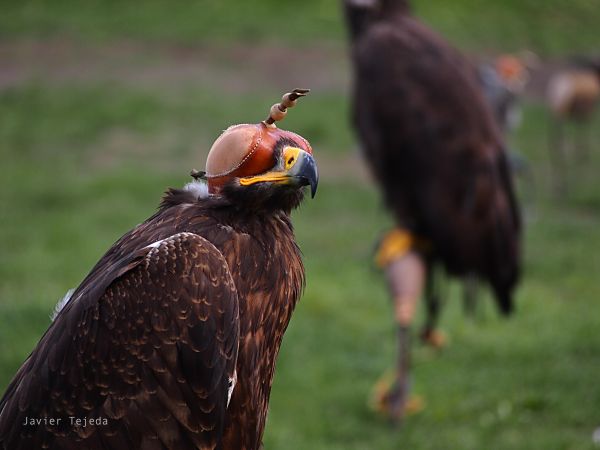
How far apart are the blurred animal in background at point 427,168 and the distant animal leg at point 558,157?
19.6 ft

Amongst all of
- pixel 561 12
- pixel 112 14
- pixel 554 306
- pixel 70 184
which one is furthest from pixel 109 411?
pixel 561 12

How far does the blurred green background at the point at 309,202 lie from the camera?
688cm

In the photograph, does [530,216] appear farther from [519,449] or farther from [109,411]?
[109,411]

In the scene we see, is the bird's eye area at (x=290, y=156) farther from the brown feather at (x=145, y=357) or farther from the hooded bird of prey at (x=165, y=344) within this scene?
the brown feather at (x=145, y=357)

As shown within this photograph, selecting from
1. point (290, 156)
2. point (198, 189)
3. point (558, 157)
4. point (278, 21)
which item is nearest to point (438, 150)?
point (198, 189)

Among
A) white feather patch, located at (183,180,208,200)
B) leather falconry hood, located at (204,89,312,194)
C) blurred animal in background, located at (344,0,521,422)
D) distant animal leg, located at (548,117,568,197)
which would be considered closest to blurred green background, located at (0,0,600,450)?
distant animal leg, located at (548,117,568,197)

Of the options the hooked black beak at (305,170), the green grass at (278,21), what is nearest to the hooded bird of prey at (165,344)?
the hooked black beak at (305,170)

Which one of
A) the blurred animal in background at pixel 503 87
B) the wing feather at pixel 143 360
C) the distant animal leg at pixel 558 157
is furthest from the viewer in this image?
the distant animal leg at pixel 558 157

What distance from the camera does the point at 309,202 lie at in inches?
463

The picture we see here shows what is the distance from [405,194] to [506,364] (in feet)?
5.55

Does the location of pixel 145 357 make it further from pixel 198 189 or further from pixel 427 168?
pixel 427 168

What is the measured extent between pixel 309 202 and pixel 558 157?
137 inches

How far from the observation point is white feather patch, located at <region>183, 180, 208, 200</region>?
366 cm

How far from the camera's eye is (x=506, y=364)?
7.60 m
